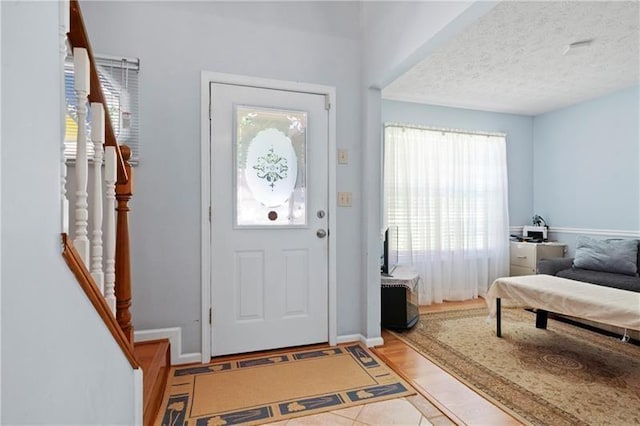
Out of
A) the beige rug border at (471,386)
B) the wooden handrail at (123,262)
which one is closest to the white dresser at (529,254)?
the beige rug border at (471,386)

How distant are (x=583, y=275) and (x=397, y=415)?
9.43 ft

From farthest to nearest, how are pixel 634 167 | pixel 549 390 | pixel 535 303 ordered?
pixel 634 167 < pixel 535 303 < pixel 549 390

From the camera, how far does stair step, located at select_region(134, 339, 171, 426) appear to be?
164 centimetres

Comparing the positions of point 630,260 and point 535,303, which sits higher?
point 630,260

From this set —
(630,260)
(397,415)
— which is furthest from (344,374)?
(630,260)

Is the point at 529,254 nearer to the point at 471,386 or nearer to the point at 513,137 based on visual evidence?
the point at 513,137

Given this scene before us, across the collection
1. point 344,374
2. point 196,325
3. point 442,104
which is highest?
point 442,104

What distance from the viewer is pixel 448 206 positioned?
434 centimetres

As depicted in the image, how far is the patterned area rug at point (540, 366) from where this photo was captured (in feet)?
6.03

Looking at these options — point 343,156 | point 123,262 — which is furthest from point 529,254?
point 123,262

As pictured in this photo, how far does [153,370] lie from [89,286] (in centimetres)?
106

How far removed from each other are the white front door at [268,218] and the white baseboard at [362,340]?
141 millimetres

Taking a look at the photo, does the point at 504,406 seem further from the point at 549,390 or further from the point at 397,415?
the point at 397,415

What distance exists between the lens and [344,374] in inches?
88.7
